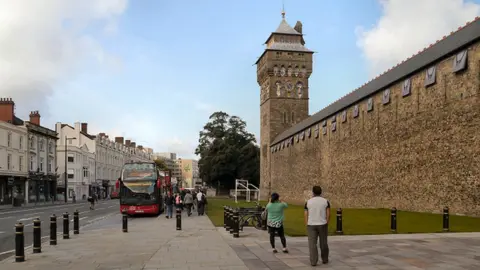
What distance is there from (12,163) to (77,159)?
78.7ft

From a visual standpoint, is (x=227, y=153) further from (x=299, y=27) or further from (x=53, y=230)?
(x=53, y=230)

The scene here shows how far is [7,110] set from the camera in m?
52.5

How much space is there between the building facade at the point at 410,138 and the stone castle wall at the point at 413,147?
0.05 metres

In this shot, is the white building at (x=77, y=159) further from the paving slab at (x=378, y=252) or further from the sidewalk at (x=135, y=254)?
the paving slab at (x=378, y=252)

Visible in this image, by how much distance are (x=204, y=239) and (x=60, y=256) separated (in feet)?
15.6

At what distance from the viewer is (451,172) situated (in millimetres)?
22156

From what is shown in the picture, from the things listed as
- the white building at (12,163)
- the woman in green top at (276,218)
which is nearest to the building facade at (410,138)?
the woman in green top at (276,218)

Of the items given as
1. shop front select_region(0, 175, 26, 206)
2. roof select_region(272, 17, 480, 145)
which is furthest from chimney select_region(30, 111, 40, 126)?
roof select_region(272, 17, 480, 145)

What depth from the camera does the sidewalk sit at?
958 centimetres

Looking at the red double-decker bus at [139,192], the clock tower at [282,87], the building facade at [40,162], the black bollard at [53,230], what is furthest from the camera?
the clock tower at [282,87]

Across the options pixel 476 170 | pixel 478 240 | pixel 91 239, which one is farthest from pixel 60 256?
pixel 476 170

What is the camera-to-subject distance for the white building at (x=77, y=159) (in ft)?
240

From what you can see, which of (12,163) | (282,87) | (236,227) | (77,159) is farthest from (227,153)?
(236,227)

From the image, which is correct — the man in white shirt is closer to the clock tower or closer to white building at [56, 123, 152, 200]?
the clock tower
